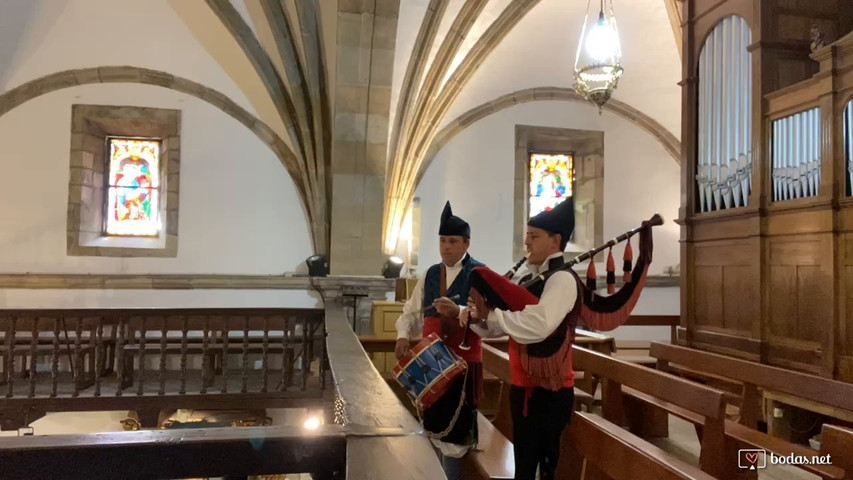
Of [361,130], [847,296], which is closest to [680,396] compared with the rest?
[847,296]

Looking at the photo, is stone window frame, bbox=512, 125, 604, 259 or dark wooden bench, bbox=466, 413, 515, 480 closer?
dark wooden bench, bbox=466, 413, 515, 480

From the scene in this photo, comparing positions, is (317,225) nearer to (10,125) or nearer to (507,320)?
(10,125)

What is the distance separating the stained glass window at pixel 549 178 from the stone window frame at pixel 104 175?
557 cm

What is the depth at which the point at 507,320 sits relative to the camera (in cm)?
224

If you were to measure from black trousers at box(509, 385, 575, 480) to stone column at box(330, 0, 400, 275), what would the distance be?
5.18 m

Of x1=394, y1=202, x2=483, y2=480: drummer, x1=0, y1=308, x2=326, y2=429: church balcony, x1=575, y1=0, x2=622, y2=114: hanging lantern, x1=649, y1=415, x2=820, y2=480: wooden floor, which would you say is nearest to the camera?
x1=394, y1=202, x2=483, y2=480: drummer

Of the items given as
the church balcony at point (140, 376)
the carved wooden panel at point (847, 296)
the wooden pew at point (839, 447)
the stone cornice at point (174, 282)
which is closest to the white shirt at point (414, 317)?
the wooden pew at point (839, 447)

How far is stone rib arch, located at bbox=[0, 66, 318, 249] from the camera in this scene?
7957 mm

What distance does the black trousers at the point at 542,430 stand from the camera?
233cm

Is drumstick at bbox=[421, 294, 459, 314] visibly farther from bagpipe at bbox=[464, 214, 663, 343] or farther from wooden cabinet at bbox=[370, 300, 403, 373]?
wooden cabinet at bbox=[370, 300, 403, 373]

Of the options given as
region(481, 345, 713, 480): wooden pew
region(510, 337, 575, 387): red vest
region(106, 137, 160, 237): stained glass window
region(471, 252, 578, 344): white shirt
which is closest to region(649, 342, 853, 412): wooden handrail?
region(481, 345, 713, 480): wooden pew

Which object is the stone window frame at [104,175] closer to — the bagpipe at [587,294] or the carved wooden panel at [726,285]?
the carved wooden panel at [726,285]

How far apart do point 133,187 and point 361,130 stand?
3868 millimetres

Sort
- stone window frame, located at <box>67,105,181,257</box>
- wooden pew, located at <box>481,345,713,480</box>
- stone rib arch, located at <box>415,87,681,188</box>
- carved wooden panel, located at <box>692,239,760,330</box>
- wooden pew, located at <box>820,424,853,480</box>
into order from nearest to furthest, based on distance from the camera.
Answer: wooden pew, located at <box>481,345,713,480</box> → wooden pew, located at <box>820,424,853,480</box> → carved wooden panel, located at <box>692,239,760,330</box> → stone window frame, located at <box>67,105,181,257</box> → stone rib arch, located at <box>415,87,681,188</box>
